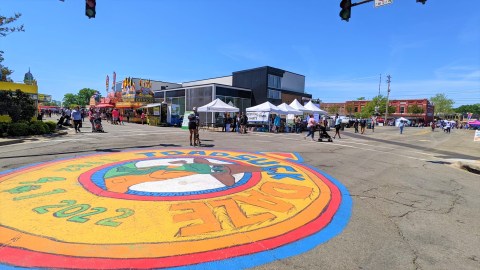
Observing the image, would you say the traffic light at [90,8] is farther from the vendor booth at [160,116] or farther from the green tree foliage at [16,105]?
the vendor booth at [160,116]

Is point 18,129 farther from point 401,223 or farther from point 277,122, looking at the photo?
point 277,122

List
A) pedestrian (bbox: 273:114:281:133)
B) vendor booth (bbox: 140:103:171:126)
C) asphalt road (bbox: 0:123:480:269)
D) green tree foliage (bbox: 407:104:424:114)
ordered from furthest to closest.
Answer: green tree foliage (bbox: 407:104:424:114) → vendor booth (bbox: 140:103:171:126) → pedestrian (bbox: 273:114:281:133) → asphalt road (bbox: 0:123:480:269)

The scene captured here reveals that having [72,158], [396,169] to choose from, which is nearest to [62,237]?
[72,158]

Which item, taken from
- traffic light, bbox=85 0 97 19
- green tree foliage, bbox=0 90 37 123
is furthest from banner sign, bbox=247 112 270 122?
traffic light, bbox=85 0 97 19

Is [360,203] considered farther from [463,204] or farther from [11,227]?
[11,227]

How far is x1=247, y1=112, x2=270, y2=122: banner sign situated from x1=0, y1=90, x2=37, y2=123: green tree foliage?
59.3 ft

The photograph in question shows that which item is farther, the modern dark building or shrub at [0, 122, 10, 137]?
the modern dark building

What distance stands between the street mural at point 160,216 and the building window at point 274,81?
31.1 metres

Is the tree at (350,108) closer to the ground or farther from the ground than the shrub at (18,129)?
farther from the ground

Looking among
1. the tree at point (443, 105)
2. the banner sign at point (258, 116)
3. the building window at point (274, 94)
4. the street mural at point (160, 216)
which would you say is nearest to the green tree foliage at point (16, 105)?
the street mural at point (160, 216)

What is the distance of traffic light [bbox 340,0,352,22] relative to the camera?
336 inches

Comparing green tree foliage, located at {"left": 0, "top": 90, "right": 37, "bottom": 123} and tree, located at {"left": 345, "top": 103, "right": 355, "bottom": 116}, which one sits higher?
tree, located at {"left": 345, "top": 103, "right": 355, "bottom": 116}

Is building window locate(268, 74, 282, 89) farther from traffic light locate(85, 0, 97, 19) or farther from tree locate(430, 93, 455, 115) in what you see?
tree locate(430, 93, 455, 115)

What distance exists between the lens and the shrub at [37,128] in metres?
14.5
